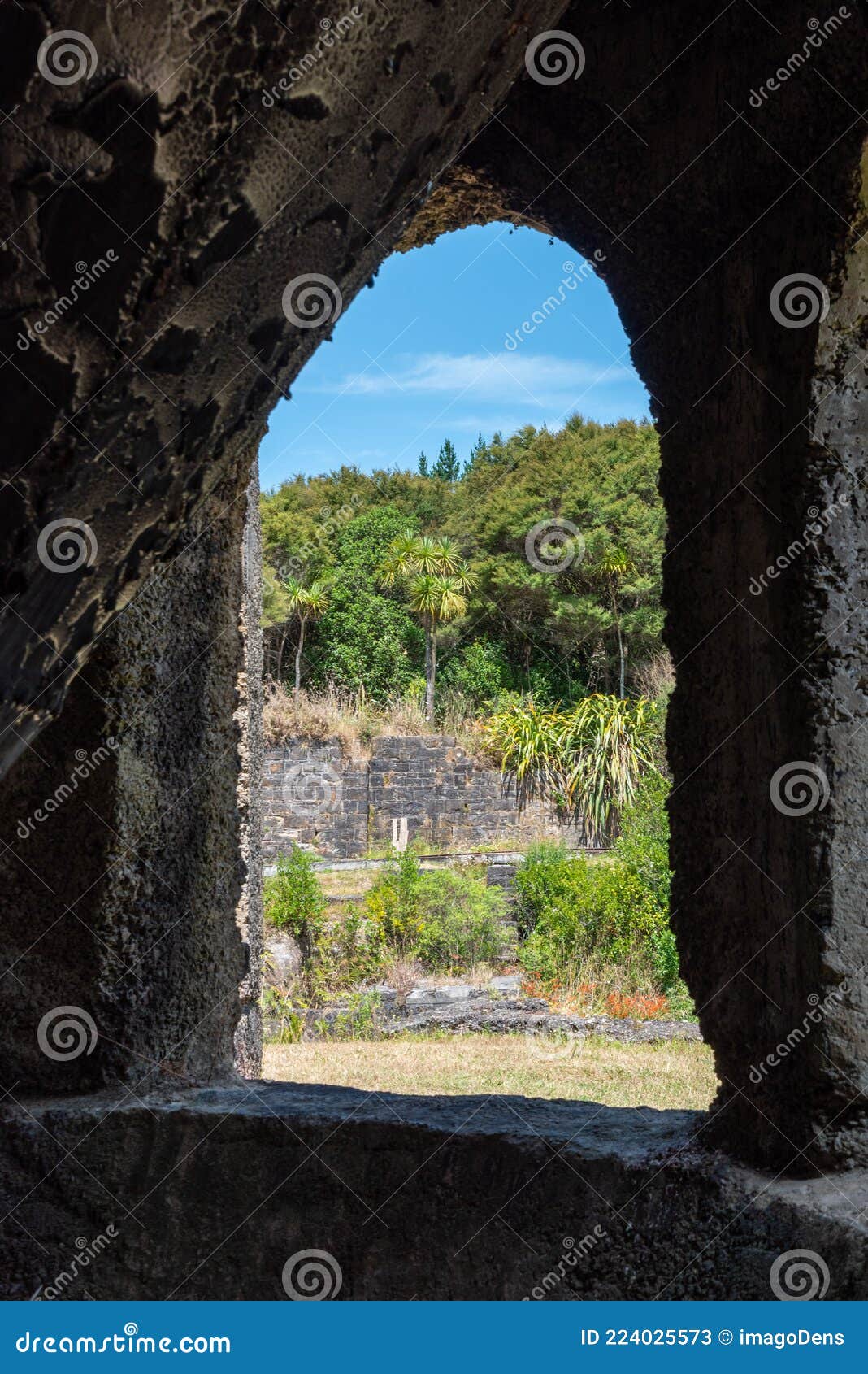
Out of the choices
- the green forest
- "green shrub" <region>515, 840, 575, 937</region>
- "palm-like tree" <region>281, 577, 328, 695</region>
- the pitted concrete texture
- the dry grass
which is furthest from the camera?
"palm-like tree" <region>281, 577, 328, 695</region>

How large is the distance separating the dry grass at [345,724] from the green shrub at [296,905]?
4.67 metres

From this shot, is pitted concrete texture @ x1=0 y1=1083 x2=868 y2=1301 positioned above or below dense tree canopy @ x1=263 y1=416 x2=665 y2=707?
below

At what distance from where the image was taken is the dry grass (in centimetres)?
1697

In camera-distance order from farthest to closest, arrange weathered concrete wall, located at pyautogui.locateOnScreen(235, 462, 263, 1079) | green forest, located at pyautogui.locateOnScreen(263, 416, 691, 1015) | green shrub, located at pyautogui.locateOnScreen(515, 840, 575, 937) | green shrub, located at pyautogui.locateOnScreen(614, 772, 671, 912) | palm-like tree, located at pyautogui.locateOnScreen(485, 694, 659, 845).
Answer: green forest, located at pyautogui.locateOnScreen(263, 416, 691, 1015)
palm-like tree, located at pyautogui.locateOnScreen(485, 694, 659, 845)
green shrub, located at pyautogui.locateOnScreen(515, 840, 575, 937)
green shrub, located at pyautogui.locateOnScreen(614, 772, 671, 912)
weathered concrete wall, located at pyautogui.locateOnScreen(235, 462, 263, 1079)

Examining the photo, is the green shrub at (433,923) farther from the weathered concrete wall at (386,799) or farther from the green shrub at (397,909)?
the weathered concrete wall at (386,799)

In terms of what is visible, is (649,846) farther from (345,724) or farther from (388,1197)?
(388,1197)

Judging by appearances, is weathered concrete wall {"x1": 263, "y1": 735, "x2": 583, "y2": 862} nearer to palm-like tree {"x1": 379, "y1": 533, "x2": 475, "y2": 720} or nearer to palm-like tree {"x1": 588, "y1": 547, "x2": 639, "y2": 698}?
palm-like tree {"x1": 379, "y1": 533, "x2": 475, "y2": 720}

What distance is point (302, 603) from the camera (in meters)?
22.1

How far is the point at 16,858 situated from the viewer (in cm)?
269

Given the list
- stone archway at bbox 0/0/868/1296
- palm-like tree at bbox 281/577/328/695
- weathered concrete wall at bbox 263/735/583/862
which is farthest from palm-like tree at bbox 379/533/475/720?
stone archway at bbox 0/0/868/1296

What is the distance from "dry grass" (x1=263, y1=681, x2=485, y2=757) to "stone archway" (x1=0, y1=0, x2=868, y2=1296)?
13170 mm

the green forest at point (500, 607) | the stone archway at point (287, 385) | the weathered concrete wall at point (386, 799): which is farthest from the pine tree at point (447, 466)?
the stone archway at point (287, 385)

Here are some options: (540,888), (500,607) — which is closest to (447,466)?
(500,607)

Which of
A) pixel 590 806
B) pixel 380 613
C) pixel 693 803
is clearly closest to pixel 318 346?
pixel 693 803
